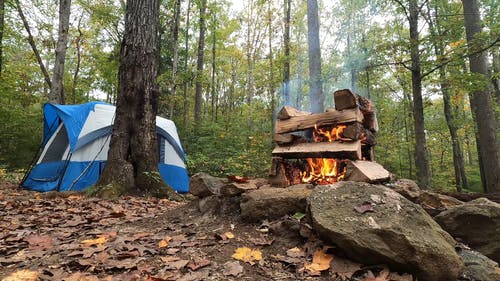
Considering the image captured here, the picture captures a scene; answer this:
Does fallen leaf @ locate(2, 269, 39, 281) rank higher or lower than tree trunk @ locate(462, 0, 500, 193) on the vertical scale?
lower

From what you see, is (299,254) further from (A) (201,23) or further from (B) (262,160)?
(A) (201,23)

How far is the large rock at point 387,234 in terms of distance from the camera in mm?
1787

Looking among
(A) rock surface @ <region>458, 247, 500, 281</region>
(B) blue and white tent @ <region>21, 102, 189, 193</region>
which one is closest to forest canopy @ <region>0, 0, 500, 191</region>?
(B) blue and white tent @ <region>21, 102, 189, 193</region>

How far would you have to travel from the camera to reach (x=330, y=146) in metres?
3.27

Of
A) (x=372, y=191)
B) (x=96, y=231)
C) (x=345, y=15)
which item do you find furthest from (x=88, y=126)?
(x=345, y=15)

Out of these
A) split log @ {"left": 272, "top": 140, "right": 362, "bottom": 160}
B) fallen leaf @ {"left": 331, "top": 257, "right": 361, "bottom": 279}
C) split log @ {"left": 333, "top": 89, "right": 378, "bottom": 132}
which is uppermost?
split log @ {"left": 333, "top": 89, "right": 378, "bottom": 132}

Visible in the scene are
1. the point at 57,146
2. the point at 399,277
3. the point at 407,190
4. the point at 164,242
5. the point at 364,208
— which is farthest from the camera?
the point at 57,146

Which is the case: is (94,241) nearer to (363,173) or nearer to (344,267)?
(344,267)

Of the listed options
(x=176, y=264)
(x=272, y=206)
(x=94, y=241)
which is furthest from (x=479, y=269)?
(x=94, y=241)

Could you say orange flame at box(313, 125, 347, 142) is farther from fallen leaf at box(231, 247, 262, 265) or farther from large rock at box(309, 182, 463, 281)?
fallen leaf at box(231, 247, 262, 265)

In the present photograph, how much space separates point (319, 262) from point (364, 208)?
55cm

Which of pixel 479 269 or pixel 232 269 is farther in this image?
pixel 479 269

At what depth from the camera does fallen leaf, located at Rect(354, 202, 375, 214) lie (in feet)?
6.75

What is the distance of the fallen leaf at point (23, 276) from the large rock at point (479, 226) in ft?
11.0
